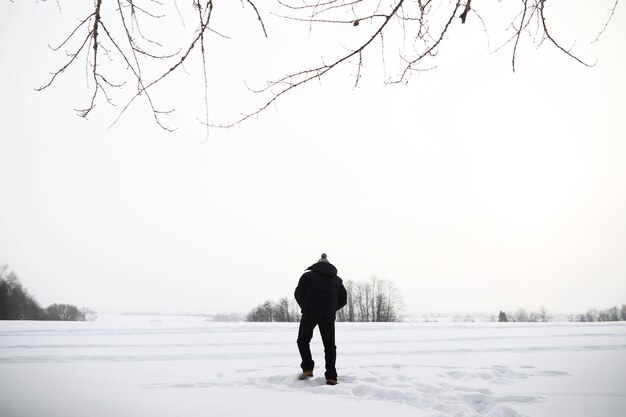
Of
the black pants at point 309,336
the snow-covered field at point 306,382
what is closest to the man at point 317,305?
the black pants at point 309,336

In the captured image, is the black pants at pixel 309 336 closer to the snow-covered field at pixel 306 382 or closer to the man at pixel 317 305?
the man at pixel 317 305

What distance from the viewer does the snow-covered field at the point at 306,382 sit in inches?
136

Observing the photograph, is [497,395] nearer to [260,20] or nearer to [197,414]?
[197,414]

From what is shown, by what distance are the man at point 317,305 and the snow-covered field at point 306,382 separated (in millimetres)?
398

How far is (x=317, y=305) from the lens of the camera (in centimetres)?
502

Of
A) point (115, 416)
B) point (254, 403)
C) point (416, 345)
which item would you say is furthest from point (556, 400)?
point (416, 345)

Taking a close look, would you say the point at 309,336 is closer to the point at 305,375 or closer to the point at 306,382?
the point at 305,375

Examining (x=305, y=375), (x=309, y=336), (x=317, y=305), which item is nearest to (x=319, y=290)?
(x=317, y=305)

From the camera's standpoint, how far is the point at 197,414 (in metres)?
3.26

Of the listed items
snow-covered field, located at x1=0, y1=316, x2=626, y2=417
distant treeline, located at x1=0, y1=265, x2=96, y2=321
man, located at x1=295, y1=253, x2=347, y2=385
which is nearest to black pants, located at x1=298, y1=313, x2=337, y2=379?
man, located at x1=295, y1=253, x2=347, y2=385

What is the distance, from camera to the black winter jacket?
5.03 metres

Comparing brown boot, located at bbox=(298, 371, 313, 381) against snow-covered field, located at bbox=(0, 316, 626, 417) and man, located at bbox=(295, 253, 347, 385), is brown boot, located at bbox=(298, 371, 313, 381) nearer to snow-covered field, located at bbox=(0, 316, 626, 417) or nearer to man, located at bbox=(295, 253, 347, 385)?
man, located at bbox=(295, 253, 347, 385)

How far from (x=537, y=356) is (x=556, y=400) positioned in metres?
3.84

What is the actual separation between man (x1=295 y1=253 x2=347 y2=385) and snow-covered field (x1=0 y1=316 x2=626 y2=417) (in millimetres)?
398
